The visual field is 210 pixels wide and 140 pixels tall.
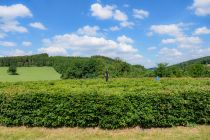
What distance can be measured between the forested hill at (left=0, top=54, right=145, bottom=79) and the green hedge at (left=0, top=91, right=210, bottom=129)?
1140 centimetres

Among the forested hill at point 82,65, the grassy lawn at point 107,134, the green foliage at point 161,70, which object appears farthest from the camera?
the forested hill at point 82,65

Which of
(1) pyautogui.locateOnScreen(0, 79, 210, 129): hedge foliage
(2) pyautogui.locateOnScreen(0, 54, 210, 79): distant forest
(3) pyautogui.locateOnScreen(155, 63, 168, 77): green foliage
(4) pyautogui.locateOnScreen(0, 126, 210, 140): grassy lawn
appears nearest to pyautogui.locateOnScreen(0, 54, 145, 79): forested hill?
(2) pyautogui.locateOnScreen(0, 54, 210, 79): distant forest

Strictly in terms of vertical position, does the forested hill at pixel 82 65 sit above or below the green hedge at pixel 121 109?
above

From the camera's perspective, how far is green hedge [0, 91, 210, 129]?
823 cm

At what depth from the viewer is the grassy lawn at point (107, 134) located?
7.61 m

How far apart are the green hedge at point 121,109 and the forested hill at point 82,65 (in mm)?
11401

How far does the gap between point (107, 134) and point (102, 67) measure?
3618cm

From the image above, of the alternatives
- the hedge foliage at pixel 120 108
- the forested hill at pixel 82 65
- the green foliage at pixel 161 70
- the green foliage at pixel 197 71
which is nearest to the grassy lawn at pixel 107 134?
the hedge foliage at pixel 120 108

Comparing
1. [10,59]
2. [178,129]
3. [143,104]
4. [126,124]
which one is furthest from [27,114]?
[10,59]

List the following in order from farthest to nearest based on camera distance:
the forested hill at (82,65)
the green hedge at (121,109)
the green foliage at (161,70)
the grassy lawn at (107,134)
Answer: the forested hill at (82,65) < the green foliage at (161,70) < the green hedge at (121,109) < the grassy lawn at (107,134)

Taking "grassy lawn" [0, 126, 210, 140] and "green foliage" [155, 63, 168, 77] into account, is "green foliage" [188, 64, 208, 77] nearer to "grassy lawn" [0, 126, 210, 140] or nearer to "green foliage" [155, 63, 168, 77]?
"green foliage" [155, 63, 168, 77]

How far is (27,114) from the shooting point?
28.9 ft

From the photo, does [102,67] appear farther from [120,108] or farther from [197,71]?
[120,108]

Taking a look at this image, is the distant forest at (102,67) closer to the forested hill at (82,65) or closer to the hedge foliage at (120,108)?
the forested hill at (82,65)
